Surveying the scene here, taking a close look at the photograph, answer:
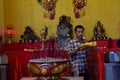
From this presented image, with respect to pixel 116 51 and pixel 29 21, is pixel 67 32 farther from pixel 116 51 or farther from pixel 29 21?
pixel 116 51

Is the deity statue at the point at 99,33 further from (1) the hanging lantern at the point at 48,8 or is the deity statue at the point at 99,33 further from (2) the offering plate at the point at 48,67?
(2) the offering plate at the point at 48,67

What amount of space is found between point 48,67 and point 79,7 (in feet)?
19.4

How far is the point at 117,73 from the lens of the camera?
5820 millimetres

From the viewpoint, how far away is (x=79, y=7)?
8359mm

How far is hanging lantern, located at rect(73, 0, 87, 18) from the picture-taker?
833cm

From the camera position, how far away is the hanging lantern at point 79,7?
8328mm

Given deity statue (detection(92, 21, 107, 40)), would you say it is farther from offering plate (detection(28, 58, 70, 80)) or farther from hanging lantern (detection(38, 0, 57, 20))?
offering plate (detection(28, 58, 70, 80))

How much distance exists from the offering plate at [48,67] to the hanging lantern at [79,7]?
5.72 metres

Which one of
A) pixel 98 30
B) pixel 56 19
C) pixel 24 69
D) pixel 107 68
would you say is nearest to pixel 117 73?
pixel 107 68

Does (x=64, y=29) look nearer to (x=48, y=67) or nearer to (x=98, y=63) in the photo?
(x=98, y=63)

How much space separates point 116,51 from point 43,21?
3005 mm

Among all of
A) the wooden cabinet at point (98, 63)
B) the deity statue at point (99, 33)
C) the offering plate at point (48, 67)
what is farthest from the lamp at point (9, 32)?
the offering plate at point (48, 67)

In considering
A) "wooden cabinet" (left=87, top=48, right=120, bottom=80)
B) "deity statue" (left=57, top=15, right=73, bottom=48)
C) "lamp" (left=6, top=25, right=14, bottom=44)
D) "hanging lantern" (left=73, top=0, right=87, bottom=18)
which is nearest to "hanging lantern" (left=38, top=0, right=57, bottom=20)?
"deity statue" (left=57, top=15, right=73, bottom=48)

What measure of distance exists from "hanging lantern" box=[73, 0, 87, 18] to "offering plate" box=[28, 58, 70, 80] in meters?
5.72
